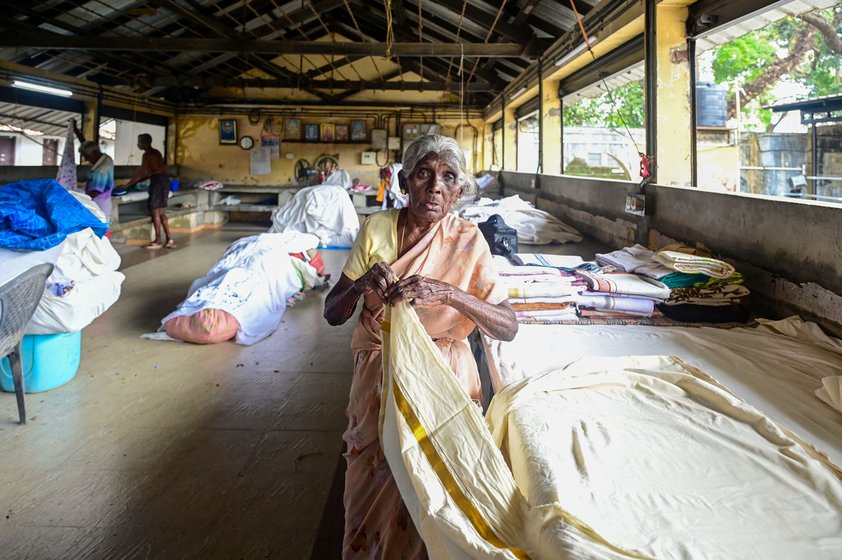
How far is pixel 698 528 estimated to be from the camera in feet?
3.04

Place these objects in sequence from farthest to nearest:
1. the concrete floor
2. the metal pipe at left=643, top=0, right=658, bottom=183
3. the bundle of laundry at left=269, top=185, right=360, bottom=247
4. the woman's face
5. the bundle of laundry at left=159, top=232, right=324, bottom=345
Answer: the bundle of laundry at left=269, top=185, right=360, bottom=247
the bundle of laundry at left=159, top=232, right=324, bottom=345
the metal pipe at left=643, top=0, right=658, bottom=183
the concrete floor
the woman's face

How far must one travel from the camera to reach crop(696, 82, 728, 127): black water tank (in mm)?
6102

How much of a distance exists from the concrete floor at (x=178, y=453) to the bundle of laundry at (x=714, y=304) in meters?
1.61

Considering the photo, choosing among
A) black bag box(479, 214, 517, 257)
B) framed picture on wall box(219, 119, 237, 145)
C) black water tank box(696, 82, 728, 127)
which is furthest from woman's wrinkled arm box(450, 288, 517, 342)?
framed picture on wall box(219, 119, 237, 145)

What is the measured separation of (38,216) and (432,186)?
85.8 inches

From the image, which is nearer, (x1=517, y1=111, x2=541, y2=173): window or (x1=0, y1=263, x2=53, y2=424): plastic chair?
A: (x1=0, y1=263, x2=53, y2=424): plastic chair

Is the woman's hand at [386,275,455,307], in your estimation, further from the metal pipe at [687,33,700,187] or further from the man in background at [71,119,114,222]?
the man in background at [71,119,114,222]

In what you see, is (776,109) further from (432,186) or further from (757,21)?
(432,186)

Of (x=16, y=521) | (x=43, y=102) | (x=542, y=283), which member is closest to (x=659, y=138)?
(x=542, y=283)

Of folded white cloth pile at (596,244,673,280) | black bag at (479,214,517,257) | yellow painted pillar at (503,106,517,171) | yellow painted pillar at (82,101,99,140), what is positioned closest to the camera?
folded white cloth pile at (596,244,673,280)

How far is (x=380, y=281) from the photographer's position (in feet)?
4.91

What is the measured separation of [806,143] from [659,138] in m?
5.15

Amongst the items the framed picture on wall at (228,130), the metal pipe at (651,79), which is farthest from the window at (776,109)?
the framed picture on wall at (228,130)

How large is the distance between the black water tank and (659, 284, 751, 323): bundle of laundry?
15.1ft
